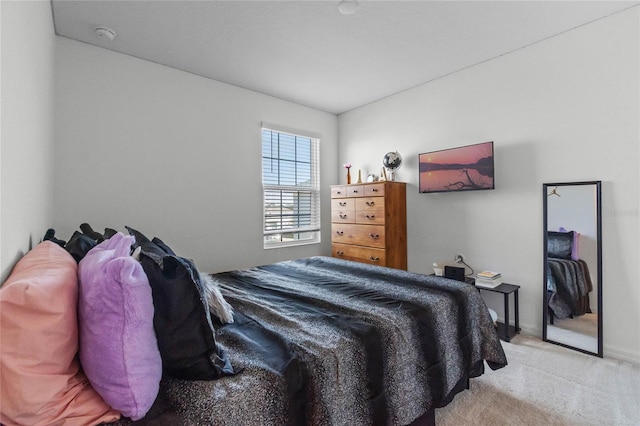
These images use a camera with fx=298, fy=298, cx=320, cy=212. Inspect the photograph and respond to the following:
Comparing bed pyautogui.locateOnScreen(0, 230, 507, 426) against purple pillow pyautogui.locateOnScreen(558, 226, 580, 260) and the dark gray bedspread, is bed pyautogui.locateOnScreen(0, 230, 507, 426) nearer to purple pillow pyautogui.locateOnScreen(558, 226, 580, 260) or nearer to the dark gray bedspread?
the dark gray bedspread

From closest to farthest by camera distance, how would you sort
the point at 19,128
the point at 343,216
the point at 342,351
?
the point at 19,128, the point at 342,351, the point at 343,216

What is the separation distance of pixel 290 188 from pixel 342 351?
3112 millimetres

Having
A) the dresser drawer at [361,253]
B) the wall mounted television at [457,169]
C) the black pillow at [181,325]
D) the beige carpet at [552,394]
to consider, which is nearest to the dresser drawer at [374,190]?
the wall mounted television at [457,169]

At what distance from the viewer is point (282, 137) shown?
4.05 m

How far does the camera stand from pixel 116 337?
78cm

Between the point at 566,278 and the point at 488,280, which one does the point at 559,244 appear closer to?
the point at 566,278

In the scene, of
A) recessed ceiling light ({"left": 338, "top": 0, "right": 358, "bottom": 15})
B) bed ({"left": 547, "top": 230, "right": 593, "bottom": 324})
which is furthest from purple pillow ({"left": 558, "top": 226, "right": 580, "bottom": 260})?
recessed ceiling light ({"left": 338, "top": 0, "right": 358, "bottom": 15})

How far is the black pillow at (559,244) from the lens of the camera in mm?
2547

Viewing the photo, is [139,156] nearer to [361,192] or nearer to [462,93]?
[361,192]

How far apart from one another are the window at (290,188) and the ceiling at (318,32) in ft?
2.99

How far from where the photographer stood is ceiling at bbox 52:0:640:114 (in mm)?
2232

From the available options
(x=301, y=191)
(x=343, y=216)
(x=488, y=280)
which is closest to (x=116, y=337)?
(x=488, y=280)

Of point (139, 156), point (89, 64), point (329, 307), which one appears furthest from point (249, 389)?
point (89, 64)

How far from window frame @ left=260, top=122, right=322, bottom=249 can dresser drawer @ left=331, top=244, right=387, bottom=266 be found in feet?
1.75
